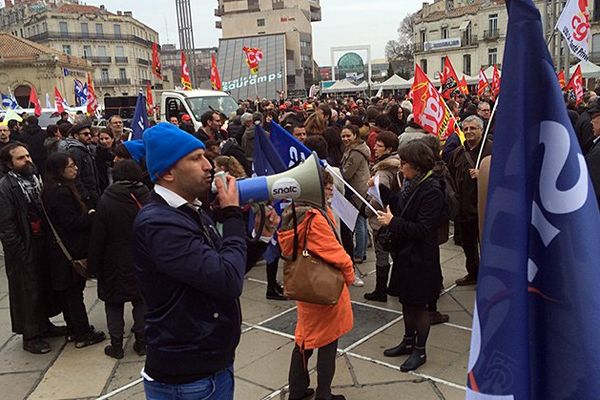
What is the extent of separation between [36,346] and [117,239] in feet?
4.32

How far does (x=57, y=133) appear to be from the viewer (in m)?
9.21

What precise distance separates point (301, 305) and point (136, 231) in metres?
1.62

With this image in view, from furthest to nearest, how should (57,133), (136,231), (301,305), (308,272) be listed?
(57,133) < (301,305) < (308,272) < (136,231)

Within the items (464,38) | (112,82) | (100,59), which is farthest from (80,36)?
(464,38)

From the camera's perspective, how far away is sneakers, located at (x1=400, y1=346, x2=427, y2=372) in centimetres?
395

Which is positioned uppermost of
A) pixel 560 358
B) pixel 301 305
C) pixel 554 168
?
pixel 554 168

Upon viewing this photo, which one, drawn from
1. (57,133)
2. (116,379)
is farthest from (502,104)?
(57,133)

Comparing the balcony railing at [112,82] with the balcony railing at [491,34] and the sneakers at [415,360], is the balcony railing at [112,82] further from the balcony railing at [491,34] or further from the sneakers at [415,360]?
the sneakers at [415,360]

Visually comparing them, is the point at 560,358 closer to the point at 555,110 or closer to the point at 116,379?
the point at 555,110

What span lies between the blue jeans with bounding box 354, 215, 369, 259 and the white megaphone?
146 inches

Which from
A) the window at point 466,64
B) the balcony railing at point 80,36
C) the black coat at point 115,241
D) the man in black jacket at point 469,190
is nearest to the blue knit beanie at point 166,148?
the black coat at point 115,241

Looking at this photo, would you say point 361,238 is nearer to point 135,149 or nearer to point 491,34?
point 135,149

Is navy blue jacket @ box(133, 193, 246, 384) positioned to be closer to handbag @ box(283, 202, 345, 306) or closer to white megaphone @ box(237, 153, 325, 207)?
white megaphone @ box(237, 153, 325, 207)

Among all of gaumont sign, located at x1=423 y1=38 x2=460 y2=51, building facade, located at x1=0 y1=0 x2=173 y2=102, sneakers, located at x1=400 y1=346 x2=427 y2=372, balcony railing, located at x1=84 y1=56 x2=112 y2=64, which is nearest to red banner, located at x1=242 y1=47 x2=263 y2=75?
sneakers, located at x1=400 y1=346 x2=427 y2=372
